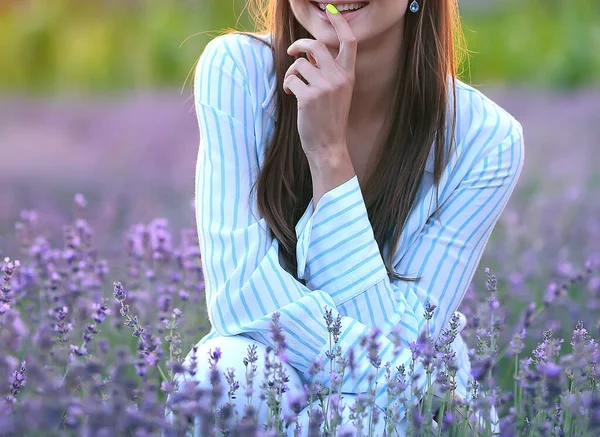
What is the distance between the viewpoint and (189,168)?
20.1 feet

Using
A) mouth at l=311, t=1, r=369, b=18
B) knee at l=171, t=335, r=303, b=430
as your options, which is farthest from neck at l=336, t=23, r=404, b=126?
knee at l=171, t=335, r=303, b=430

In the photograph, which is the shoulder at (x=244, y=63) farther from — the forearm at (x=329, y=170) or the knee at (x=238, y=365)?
the knee at (x=238, y=365)

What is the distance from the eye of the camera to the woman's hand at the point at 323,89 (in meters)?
2.19

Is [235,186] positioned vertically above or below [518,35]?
above

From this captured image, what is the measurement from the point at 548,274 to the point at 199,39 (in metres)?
7.90

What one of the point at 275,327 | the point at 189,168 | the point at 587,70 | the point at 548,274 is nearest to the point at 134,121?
the point at 189,168

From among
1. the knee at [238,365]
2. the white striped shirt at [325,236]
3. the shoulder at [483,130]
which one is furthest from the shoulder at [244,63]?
the knee at [238,365]

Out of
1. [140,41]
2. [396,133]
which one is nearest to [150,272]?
[396,133]

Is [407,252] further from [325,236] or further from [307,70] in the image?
[307,70]

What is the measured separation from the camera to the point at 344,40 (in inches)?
88.5

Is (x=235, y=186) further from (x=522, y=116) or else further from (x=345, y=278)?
(x=522, y=116)

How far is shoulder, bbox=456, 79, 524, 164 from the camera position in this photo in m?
2.39

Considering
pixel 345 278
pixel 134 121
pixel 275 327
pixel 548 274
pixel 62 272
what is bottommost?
pixel 134 121

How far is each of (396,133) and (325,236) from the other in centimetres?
44
